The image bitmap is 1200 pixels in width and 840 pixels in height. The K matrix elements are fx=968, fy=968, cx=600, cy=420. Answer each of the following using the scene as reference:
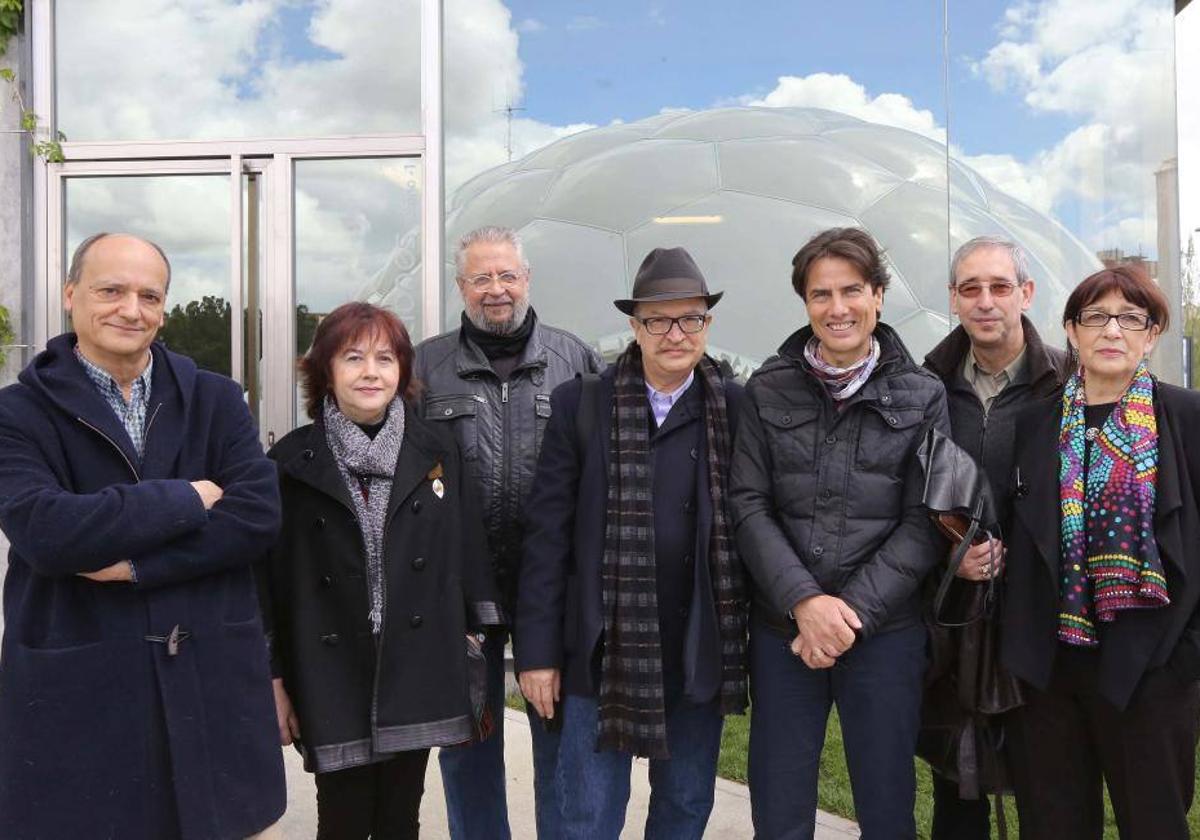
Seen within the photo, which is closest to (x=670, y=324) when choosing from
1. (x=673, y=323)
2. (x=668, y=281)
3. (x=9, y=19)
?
(x=673, y=323)

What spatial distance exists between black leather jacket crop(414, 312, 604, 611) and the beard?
72 mm

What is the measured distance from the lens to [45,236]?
5.79m

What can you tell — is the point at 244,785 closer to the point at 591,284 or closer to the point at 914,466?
the point at 914,466

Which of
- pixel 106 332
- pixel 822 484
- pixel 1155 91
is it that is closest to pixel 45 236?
pixel 106 332

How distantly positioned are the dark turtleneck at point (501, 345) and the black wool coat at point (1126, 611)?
1.57 meters

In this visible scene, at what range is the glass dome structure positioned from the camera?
19.6 ft

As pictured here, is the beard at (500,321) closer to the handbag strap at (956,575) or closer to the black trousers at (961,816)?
the handbag strap at (956,575)

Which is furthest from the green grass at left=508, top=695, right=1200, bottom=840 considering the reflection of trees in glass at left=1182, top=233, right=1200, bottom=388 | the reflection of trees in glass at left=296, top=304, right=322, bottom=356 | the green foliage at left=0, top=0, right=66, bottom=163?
the green foliage at left=0, top=0, right=66, bottom=163

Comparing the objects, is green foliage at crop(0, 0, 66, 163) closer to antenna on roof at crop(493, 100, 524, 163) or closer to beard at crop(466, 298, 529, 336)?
antenna on roof at crop(493, 100, 524, 163)

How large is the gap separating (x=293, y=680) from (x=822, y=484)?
5.02ft

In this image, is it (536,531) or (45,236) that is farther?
(45,236)

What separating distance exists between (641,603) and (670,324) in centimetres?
78

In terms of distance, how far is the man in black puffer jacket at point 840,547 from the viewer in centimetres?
254

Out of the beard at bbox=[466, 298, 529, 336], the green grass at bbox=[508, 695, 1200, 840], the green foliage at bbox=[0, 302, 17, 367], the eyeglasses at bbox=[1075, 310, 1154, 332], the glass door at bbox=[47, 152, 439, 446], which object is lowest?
the green grass at bbox=[508, 695, 1200, 840]
